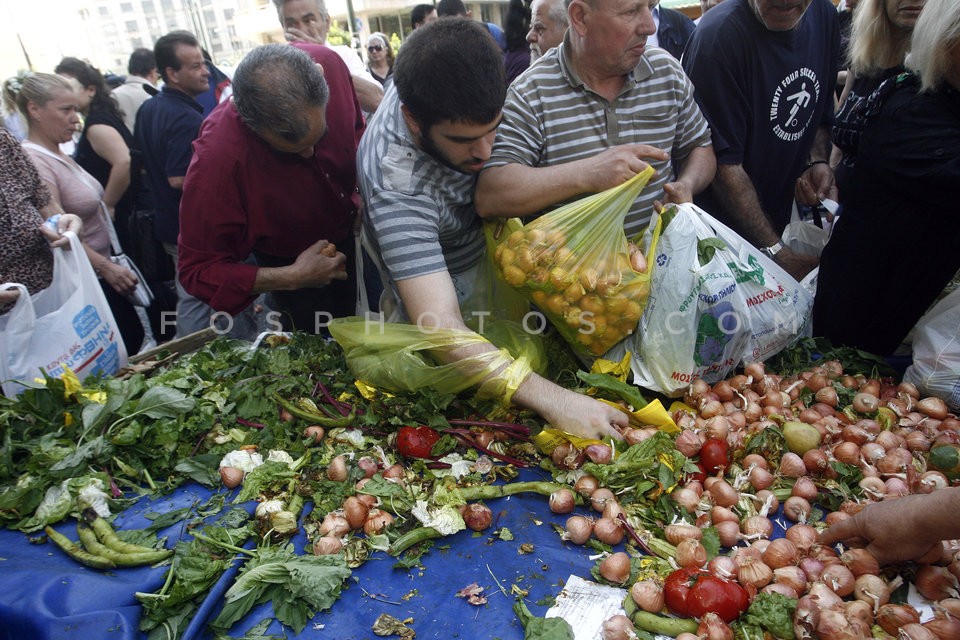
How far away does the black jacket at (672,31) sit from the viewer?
3.95 metres

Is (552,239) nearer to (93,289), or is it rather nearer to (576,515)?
(576,515)

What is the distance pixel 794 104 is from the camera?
2523 millimetres

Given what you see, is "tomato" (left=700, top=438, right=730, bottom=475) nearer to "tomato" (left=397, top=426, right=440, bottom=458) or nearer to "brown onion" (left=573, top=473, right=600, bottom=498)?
"brown onion" (left=573, top=473, right=600, bottom=498)

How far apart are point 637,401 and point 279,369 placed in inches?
48.9

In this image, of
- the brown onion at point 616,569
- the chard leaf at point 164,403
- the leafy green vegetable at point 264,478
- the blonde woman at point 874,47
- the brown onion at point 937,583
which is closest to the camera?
the brown onion at point 937,583

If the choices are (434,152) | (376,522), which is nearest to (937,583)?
(376,522)

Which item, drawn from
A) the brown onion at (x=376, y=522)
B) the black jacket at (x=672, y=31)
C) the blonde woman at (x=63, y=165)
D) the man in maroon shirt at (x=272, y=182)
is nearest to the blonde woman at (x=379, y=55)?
the black jacket at (x=672, y=31)

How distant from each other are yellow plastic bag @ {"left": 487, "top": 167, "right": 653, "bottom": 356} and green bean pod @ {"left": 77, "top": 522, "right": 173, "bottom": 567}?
3.83 ft

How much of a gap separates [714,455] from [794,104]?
1.77m

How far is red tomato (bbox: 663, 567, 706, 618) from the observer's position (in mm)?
1218

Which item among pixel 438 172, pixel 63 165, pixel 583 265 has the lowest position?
pixel 583 265

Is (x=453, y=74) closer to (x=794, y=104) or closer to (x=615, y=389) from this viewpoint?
(x=615, y=389)

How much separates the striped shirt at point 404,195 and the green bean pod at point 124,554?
37.2 inches

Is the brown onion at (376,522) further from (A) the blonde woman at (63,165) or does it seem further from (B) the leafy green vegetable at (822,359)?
(A) the blonde woman at (63,165)
